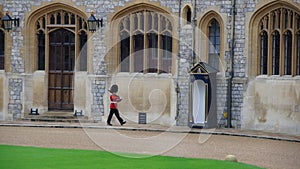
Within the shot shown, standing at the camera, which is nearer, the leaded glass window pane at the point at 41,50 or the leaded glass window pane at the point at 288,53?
the leaded glass window pane at the point at 288,53

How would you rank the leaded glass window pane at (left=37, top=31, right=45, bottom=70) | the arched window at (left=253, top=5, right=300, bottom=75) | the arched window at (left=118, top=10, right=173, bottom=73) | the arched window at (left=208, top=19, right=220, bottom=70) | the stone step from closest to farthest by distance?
the arched window at (left=253, top=5, right=300, bottom=75), the arched window at (left=208, top=19, right=220, bottom=70), the arched window at (left=118, top=10, right=173, bottom=73), the stone step, the leaded glass window pane at (left=37, top=31, right=45, bottom=70)

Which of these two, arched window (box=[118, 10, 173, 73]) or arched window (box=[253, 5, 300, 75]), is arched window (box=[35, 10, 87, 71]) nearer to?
arched window (box=[118, 10, 173, 73])

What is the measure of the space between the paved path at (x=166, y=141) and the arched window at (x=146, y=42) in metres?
Result: 2.33

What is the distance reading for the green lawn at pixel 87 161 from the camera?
52.7 feet

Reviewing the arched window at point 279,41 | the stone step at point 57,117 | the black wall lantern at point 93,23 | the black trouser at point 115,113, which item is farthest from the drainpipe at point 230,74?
the stone step at point 57,117

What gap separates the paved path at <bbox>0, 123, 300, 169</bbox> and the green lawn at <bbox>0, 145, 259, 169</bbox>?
108 centimetres

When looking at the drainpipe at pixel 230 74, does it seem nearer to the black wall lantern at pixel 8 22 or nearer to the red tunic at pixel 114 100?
the red tunic at pixel 114 100

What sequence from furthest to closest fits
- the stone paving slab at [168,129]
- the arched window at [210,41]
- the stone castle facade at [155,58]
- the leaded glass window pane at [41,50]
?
the leaded glass window pane at [41,50] → the arched window at [210,41] → the stone castle facade at [155,58] → the stone paving slab at [168,129]

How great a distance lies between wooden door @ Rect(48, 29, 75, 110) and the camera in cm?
2742

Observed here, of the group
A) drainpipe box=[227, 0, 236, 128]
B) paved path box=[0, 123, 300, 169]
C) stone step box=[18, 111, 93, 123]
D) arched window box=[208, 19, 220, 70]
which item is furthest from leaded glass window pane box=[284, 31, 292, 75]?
stone step box=[18, 111, 93, 123]

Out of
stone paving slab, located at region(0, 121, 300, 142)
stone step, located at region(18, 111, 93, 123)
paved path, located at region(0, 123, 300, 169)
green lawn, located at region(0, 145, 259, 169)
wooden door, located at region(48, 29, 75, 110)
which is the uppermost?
wooden door, located at region(48, 29, 75, 110)

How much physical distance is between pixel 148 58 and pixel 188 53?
4.56 ft

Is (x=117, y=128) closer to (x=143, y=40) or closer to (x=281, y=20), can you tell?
(x=143, y=40)

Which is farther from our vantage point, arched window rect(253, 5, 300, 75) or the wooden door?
the wooden door
